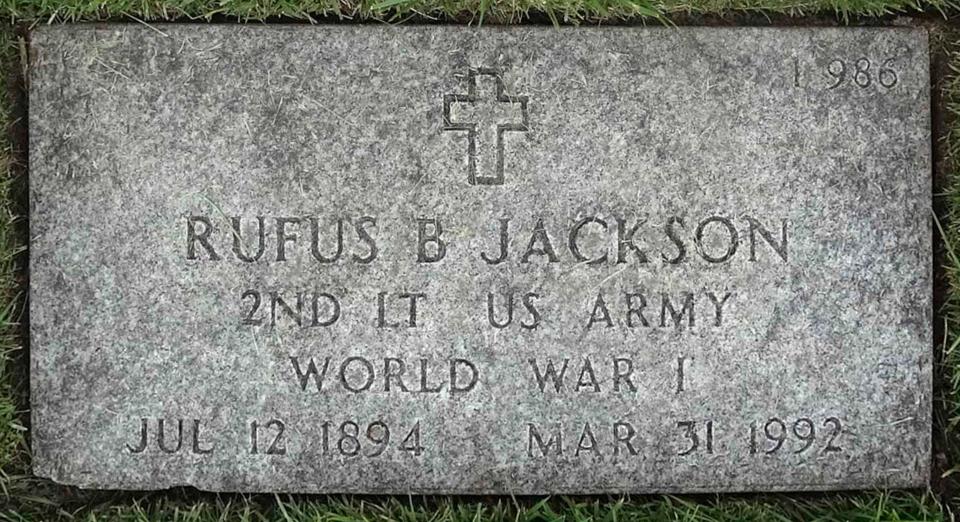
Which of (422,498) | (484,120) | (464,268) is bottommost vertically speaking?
(422,498)

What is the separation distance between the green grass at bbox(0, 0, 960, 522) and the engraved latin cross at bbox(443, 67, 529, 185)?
0.65ft

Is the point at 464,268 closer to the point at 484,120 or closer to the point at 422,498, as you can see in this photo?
the point at 484,120

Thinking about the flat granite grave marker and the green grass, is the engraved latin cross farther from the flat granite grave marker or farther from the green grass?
the green grass

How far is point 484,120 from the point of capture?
2.44 m

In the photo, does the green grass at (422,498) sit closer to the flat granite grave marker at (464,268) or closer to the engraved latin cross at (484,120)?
the flat granite grave marker at (464,268)

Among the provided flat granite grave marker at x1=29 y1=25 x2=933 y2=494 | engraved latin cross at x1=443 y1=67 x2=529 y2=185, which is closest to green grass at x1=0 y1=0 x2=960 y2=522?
flat granite grave marker at x1=29 y1=25 x2=933 y2=494

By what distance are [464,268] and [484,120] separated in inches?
15.2

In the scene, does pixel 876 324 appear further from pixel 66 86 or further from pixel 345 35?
pixel 66 86

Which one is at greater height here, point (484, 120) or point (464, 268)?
point (484, 120)

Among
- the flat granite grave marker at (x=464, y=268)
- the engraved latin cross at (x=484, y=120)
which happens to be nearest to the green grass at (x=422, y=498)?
the flat granite grave marker at (x=464, y=268)

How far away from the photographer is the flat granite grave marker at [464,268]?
95.0 inches

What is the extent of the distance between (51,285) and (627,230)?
148 cm

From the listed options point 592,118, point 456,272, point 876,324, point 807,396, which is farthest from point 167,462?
point 876,324

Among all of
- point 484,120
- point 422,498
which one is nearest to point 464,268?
point 484,120
